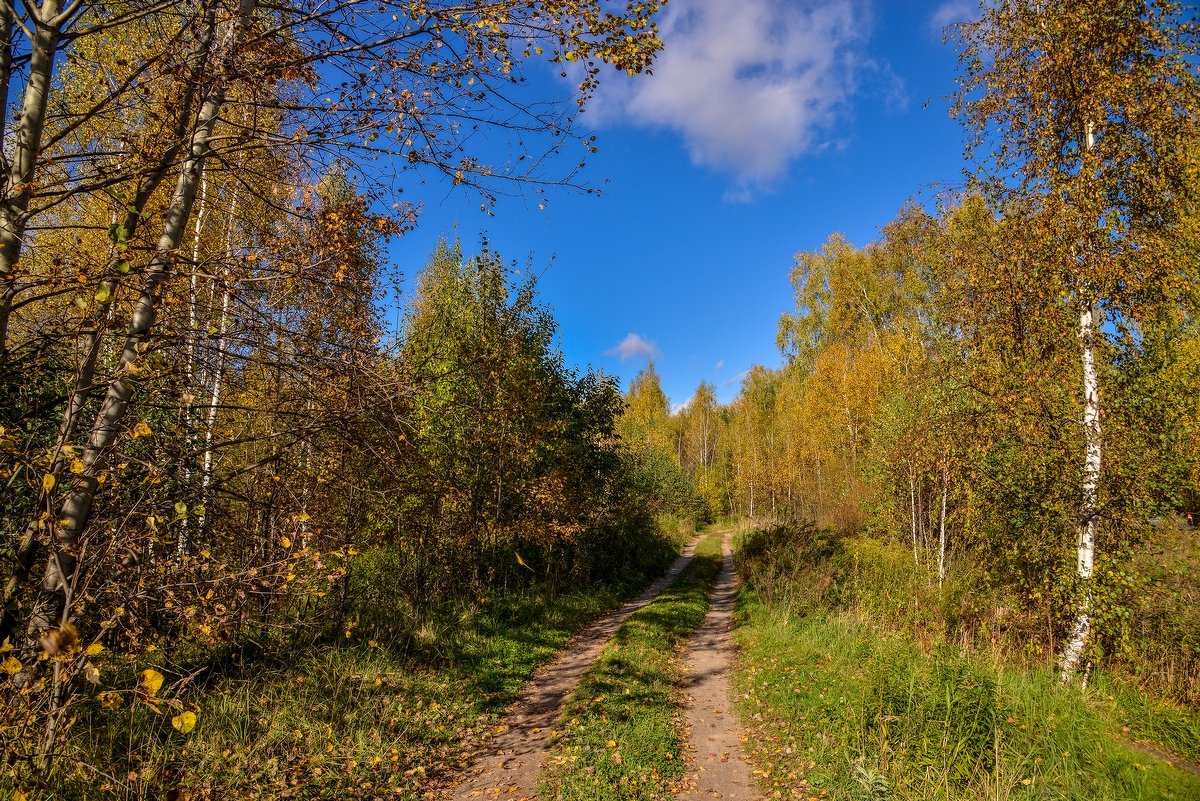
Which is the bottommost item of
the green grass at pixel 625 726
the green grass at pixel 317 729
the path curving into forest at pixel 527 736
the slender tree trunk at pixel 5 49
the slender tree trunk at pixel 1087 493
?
the path curving into forest at pixel 527 736

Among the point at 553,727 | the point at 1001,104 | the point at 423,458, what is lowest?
the point at 553,727

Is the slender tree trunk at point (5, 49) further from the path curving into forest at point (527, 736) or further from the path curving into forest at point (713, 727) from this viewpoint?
the path curving into forest at point (713, 727)

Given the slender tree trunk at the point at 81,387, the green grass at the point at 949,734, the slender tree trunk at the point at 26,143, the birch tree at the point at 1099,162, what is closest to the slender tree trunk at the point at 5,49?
the slender tree trunk at the point at 26,143

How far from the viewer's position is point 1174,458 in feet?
23.7

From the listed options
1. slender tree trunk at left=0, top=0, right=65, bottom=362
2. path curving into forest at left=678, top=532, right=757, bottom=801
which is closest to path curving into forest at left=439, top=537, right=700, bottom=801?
path curving into forest at left=678, top=532, right=757, bottom=801

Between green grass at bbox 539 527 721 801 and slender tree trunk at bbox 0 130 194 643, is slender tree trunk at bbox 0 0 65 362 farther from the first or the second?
green grass at bbox 539 527 721 801

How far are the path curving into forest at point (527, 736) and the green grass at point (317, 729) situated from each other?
237 mm

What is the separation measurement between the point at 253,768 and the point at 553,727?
3.24 meters

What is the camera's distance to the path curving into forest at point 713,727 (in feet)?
18.1

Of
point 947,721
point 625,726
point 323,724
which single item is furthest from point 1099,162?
point 323,724

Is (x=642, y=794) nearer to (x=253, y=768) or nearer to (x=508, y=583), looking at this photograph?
(x=253, y=768)

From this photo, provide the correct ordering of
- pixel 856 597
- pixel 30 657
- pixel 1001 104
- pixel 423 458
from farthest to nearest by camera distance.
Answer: pixel 856 597 < pixel 423 458 < pixel 1001 104 < pixel 30 657

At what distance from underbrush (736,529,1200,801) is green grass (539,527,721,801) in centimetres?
110

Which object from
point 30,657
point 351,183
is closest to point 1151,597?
point 351,183
